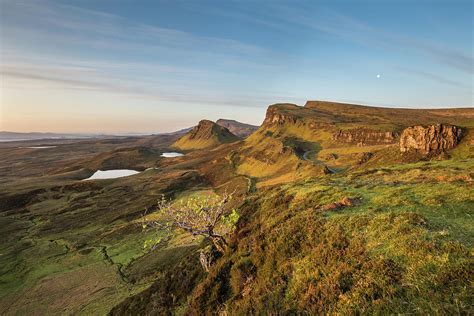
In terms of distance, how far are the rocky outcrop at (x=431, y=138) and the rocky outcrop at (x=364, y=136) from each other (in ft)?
269

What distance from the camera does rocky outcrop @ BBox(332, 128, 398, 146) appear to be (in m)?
158

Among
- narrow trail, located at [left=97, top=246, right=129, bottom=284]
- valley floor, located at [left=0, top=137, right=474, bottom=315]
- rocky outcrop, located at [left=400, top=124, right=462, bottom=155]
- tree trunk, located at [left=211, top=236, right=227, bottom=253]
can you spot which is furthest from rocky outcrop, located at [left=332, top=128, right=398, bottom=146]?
tree trunk, located at [left=211, top=236, right=227, bottom=253]

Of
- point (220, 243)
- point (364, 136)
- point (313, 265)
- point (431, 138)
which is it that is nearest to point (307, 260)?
point (313, 265)

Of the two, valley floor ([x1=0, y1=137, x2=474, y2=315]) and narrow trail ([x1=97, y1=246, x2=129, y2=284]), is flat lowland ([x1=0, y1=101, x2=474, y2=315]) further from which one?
narrow trail ([x1=97, y1=246, x2=129, y2=284])

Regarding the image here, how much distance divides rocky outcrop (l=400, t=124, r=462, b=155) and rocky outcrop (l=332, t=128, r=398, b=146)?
8205cm

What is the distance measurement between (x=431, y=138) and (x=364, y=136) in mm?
97176

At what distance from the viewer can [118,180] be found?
549 ft

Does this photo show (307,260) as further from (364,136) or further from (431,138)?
(364,136)

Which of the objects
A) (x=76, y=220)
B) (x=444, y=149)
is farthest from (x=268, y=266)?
(x=76, y=220)

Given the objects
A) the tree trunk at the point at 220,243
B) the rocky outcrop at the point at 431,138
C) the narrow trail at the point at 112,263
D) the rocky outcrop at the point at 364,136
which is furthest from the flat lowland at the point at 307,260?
the rocky outcrop at the point at 364,136

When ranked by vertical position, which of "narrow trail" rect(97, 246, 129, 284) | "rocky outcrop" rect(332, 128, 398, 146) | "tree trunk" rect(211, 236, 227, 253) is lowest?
"narrow trail" rect(97, 246, 129, 284)

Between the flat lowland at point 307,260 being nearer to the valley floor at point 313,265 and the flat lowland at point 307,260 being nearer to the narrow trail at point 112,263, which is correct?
the valley floor at point 313,265

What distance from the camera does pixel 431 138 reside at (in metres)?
72.8

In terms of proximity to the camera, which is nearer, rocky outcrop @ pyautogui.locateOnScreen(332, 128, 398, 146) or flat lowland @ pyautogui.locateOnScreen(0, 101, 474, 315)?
flat lowland @ pyautogui.locateOnScreen(0, 101, 474, 315)
